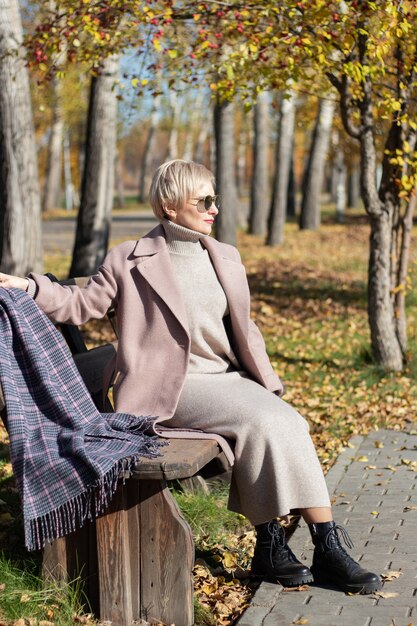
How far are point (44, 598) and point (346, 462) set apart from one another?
2929 mm

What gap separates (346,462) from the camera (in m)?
6.66

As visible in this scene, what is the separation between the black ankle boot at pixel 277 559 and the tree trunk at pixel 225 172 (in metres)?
13.3

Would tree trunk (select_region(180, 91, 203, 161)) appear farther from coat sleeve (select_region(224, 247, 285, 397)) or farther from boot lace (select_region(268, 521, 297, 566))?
boot lace (select_region(268, 521, 297, 566))

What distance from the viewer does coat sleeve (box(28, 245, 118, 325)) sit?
4477 millimetres

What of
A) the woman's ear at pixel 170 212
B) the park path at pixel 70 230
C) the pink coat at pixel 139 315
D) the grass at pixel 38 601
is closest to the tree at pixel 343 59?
the woman's ear at pixel 170 212

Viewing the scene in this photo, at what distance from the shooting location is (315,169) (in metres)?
25.2

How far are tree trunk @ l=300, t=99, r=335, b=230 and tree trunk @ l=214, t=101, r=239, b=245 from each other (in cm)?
541

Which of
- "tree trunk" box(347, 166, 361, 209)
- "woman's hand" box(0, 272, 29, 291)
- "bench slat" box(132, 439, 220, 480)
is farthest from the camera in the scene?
"tree trunk" box(347, 166, 361, 209)

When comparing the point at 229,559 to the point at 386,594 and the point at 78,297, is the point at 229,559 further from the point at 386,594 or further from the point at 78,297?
the point at 78,297

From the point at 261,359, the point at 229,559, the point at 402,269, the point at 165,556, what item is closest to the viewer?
the point at 165,556

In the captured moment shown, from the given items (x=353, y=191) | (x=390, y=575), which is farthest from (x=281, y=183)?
(x=353, y=191)

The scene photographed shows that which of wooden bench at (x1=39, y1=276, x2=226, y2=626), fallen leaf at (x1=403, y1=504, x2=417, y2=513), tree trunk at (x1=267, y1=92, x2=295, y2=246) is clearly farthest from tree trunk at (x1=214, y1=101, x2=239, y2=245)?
wooden bench at (x1=39, y1=276, x2=226, y2=626)

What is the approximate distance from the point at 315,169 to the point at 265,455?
2143 cm

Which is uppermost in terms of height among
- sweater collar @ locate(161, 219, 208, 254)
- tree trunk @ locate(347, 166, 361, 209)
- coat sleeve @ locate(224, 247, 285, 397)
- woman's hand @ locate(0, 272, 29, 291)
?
sweater collar @ locate(161, 219, 208, 254)
